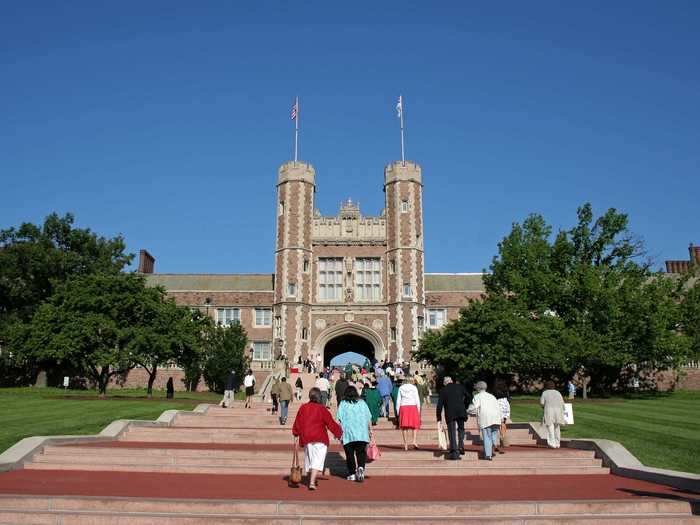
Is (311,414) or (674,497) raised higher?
(311,414)

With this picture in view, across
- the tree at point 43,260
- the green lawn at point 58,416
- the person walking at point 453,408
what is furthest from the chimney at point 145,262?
the person walking at point 453,408

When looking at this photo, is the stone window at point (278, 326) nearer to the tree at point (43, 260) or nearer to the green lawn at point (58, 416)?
the tree at point (43, 260)

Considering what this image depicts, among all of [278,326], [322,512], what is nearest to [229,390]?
[322,512]

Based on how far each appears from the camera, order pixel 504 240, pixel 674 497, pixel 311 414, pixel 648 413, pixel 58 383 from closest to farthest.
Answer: pixel 674 497 → pixel 311 414 → pixel 648 413 → pixel 504 240 → pixel 58 383

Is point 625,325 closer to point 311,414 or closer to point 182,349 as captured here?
point 182,349

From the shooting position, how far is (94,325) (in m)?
30.3

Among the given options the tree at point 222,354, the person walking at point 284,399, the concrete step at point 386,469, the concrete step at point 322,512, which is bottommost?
the concrete step at point 322,512

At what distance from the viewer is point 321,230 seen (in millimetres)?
46250

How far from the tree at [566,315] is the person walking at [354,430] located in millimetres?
21642

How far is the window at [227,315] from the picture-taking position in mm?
48094

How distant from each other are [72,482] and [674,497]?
31.0 feet

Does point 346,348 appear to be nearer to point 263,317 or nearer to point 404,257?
point 263,317

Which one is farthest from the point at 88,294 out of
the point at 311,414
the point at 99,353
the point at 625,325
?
the point at 625,325

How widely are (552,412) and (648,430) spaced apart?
524cm
